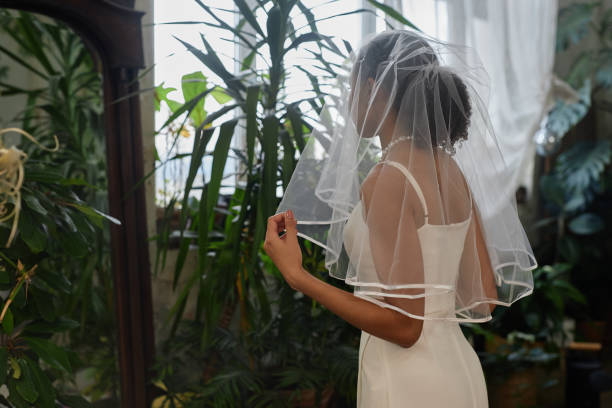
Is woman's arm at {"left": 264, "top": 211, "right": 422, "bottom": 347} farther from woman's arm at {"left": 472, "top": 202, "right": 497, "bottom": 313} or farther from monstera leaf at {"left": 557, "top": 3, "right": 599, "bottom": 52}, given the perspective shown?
monstera leaf at {"left": 557, "top": 3, "right": 599, "bottom": 52}

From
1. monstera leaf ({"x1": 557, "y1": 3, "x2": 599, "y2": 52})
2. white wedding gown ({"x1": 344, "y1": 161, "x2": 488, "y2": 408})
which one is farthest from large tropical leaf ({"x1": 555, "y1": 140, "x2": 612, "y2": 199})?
white wedding gown ({"x1": 344, "y1": 161, "x2": 488, "y2": 408})

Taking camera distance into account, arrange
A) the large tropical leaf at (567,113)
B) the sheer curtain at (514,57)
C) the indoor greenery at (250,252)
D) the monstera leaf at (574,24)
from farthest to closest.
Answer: the monstera leaf at (574,24) → the large tropical leaf at (567,113) → the sheer curtain at (514,57) → the indoor greenery at (250,252)

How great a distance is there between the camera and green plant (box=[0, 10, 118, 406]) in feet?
3.98

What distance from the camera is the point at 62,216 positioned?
49.0 inches

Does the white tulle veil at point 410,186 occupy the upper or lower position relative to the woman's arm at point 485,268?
upper

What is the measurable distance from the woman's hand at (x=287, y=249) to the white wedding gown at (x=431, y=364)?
0.36 feet

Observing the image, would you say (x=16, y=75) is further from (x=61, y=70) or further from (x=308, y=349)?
(x=308, y=349)

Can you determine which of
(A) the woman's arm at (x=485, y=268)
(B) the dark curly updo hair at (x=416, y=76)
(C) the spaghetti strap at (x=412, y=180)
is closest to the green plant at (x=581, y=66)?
(A) the woman's arm at (x=485, y=268)

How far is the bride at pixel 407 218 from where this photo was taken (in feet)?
3.89

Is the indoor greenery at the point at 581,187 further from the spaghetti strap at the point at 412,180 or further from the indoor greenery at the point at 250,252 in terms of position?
the spaghetti strap at the point at 412,180

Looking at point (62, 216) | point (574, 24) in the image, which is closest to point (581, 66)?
point (574, 24)

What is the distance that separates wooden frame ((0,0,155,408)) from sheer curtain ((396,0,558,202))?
1844 mm

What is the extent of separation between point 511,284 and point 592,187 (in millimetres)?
2770

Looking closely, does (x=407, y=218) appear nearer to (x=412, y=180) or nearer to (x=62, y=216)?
(x=412, y=180)
